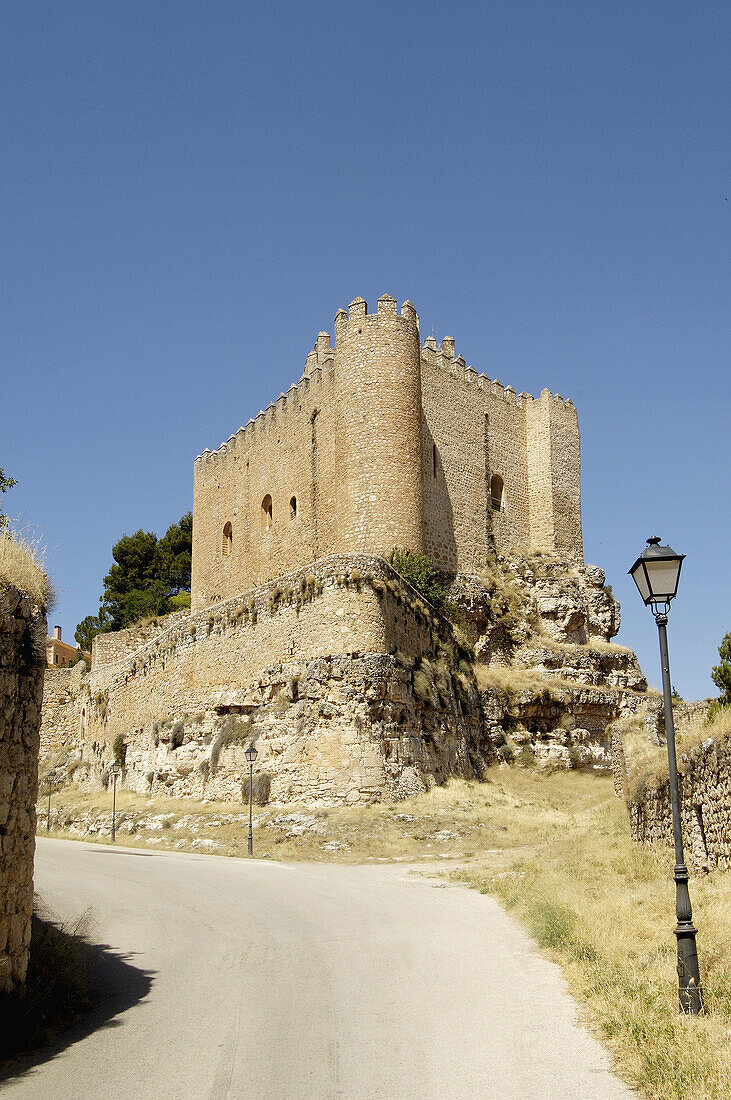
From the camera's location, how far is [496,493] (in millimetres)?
39156

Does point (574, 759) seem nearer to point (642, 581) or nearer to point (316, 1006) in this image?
point (642, 581)

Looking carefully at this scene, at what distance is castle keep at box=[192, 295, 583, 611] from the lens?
106 ft

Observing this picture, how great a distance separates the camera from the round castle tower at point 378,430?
1249 inches

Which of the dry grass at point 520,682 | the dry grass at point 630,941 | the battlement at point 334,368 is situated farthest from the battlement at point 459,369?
the dry grass at point 630,941

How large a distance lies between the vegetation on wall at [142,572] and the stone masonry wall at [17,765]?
48.3 m

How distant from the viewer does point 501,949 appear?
9703 millimetres

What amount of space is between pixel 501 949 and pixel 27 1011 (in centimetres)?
466

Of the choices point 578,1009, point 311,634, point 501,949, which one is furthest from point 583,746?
point 578,1009

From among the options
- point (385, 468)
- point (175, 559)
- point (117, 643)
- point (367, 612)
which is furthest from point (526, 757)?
point (175, 559)

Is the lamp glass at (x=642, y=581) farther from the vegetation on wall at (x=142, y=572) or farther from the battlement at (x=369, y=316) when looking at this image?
the vegetation on wall at (x=142, y=572)

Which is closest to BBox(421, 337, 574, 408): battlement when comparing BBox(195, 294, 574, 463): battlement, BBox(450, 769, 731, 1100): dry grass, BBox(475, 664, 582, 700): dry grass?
BBox(195, 294, 574, 463): battlement

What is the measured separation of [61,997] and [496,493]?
108 feet

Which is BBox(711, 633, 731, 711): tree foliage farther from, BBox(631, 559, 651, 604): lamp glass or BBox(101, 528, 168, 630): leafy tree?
BBox(101, 528, 168, 630): leafy tree

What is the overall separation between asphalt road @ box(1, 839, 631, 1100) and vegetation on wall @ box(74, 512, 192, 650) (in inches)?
1720
